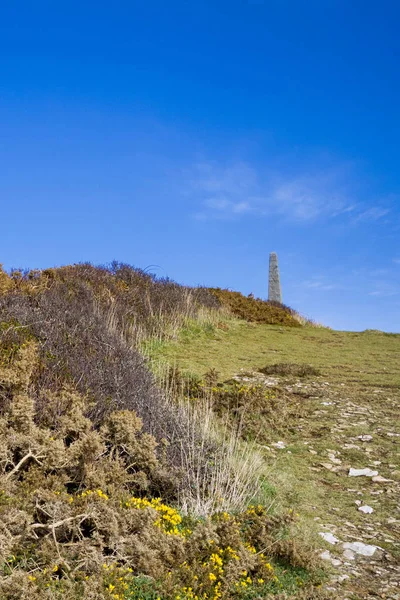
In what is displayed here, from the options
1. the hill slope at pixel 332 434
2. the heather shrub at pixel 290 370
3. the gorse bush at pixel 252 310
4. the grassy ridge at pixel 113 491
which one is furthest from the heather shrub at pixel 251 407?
the gorse bush at pixel 252 310

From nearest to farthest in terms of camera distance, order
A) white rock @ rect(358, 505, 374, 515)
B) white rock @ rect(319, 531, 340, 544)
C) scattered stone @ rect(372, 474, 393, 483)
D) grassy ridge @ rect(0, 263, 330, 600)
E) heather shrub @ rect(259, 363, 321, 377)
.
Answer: grassy ridge @ rect(0, 263, 330, 600) → white rock @ rect(319, 531, 340, 544) → white rock @ rect(358, 505, 374, 515) → scattered stone @ rect(372, 474, 393, 483) → heather shrub @ rect(259, 363, 321, 377)

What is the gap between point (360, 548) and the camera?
428 cm

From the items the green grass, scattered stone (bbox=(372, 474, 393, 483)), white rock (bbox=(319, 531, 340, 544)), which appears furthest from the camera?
the green grass

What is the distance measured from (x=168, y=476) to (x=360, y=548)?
5.80 feet

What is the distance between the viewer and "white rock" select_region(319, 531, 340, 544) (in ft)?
14.3

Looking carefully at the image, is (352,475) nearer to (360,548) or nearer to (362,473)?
(362,473)

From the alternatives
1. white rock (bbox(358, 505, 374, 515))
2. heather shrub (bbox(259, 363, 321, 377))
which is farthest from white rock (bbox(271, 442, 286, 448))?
heather shrub (bbox(259, 363, 321, 377))

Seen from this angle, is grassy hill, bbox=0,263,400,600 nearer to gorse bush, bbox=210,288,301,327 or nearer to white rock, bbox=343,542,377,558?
white rock, bbox=343,542,377,558

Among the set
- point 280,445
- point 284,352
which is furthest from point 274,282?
point 280,445

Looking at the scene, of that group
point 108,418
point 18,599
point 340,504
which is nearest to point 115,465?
point 108,418

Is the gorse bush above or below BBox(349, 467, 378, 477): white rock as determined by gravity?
above

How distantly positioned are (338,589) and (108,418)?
2.53 metres

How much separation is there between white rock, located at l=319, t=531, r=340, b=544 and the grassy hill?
0.06 meters

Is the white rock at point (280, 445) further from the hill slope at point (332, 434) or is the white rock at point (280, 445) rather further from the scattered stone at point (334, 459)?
the scattered stone at point (334, 459)
